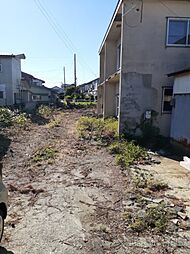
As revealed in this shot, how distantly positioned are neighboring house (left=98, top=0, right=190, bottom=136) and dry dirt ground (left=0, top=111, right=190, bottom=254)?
132 inches

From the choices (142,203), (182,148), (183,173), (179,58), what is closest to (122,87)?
(179,58)

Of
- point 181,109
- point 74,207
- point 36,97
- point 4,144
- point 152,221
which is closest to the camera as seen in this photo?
point 152,221

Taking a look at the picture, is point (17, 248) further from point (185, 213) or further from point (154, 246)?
point (185, 213)

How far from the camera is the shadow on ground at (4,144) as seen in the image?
9005mm

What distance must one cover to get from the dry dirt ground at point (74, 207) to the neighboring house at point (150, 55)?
3.34m

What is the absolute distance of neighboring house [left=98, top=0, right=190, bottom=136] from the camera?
36.0ft

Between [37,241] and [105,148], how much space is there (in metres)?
6.74

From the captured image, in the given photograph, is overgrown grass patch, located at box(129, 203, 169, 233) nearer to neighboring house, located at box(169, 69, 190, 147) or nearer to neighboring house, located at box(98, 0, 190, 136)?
neighboring house, located at box(169, 69, 190, 147)

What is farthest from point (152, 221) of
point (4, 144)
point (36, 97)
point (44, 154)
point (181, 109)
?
point (36, 97)

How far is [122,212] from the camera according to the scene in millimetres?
4543

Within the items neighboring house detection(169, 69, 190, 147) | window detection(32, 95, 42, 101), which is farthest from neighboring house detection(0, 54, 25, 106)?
neighboring house detection(169, 69, 190, 147)

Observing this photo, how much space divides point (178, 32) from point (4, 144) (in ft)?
30.1

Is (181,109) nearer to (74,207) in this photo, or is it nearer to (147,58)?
(147,58)

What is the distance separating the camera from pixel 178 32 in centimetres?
1127
